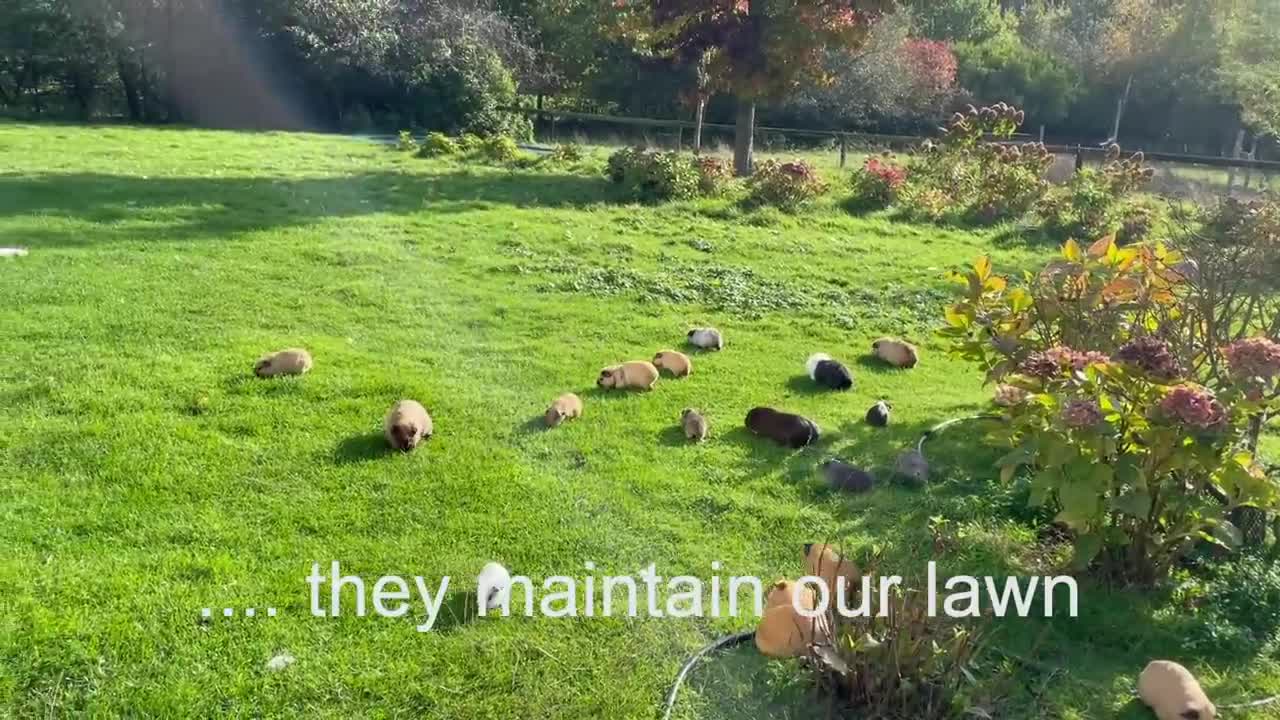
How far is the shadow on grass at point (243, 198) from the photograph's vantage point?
28.5 feet

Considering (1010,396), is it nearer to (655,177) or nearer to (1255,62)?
(655,177)

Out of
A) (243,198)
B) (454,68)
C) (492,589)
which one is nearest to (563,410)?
(492,589)

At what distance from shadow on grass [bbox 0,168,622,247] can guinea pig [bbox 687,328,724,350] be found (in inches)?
175

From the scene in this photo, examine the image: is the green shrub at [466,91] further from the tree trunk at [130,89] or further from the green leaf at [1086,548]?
the green leaf at [1086,548]

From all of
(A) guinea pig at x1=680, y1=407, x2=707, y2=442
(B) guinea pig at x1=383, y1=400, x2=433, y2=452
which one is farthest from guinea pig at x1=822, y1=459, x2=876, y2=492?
(B) guinea pig at x1=383, y1=400, x2=433, y2=452

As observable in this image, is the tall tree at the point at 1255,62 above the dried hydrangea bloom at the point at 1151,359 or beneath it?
above

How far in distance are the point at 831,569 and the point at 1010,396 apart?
3.58 feet

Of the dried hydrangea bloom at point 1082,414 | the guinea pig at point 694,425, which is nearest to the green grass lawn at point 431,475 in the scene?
the guinea pig at point 694,425

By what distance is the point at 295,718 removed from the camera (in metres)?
2.63

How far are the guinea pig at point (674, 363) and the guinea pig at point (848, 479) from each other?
1486 mm

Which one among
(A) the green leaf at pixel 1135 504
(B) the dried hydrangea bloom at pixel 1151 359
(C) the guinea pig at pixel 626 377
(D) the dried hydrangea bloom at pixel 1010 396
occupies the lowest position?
(C) the guinea pig at pixel 626 377

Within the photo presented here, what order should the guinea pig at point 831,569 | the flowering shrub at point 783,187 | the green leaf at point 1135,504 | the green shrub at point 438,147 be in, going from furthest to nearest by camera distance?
the green shrub at point 438,147
the flowering shrub at point 783,187
the green leaf at point 1135,504
the guinea pig at point 831,569

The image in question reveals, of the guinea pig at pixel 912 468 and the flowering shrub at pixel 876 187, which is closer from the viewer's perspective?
the guinea pig at pixel 912 468

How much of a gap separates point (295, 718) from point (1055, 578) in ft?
7.90
